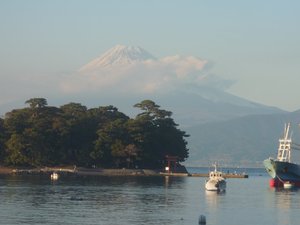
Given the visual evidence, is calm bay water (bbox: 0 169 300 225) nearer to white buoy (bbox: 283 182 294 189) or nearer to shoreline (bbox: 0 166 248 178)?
white buoy (bbox: 283 182 294 189)

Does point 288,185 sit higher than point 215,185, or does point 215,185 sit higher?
point 288,185

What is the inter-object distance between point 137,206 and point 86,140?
86.6 metres

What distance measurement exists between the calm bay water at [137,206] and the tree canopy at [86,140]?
154 ft

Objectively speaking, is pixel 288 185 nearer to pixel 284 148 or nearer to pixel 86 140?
pixel 284 148

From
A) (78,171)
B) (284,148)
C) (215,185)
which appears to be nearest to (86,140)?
(78,171)

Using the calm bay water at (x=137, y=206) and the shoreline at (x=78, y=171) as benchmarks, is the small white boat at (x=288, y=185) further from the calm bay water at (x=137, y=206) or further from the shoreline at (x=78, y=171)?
the shoreline at (x=78, y=171)

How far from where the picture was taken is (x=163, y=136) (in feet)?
569

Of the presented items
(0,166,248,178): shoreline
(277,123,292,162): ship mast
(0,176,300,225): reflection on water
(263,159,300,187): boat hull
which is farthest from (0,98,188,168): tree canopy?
(0,176,300,225): reflection on water

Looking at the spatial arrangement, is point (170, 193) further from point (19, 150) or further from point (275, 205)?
point (19, 150)

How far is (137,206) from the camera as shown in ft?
282

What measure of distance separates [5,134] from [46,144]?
29.6 feet

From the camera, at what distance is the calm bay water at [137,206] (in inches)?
Answer: 2847

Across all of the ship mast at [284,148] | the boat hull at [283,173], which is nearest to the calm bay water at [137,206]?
the boat hull at [283,173]

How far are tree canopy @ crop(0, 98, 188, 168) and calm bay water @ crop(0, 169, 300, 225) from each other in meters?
47.0
